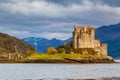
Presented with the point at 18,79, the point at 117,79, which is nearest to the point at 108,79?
the point at 117,79

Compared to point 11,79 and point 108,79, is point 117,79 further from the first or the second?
point 11,79

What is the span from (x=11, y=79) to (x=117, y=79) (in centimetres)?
2040

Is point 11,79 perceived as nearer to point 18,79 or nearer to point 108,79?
point 18,79

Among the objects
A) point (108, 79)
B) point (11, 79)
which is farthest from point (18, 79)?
point (108, 79)

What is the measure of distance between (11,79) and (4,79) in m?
1.43

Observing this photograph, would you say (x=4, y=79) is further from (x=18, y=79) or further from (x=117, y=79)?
(x=117, y=79)

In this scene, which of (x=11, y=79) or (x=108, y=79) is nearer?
(x=108, y=79)

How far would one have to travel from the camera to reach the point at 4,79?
80.1 meters

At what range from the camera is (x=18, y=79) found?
80.6 m

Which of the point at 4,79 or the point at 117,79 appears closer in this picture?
the point at 117,79

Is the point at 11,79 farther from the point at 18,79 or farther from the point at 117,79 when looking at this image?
the point at 117,79

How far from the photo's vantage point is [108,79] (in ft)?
242

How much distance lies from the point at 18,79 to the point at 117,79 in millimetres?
19069

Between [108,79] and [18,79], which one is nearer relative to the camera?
[108,79]
